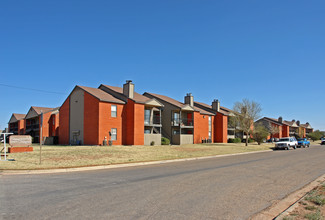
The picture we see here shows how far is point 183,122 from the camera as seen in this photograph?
42.5 metres

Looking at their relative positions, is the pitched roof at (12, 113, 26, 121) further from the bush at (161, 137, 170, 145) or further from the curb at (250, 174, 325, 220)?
the curb at (250, 174, 325, 220)

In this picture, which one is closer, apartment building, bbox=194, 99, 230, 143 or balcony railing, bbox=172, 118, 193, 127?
balcony railing, bbox=172, 118, 193, 127

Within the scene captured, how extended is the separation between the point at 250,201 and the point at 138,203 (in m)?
3.01

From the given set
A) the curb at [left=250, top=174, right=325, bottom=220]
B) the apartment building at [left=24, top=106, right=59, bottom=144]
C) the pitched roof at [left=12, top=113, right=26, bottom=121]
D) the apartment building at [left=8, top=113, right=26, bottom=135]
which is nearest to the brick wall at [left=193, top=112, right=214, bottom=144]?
the apartment building at [left=24, top=106, right=59, bottom=144]

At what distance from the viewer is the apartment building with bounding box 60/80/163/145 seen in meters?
31.6

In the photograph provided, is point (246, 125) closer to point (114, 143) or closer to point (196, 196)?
point (114, 143)

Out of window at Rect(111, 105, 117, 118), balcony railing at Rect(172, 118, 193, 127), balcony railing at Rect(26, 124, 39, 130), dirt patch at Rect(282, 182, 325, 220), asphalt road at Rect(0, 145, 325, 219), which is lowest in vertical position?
asphalt road at Rect(0, 145, 325, 219)

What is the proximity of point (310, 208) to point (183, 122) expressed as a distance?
36423 millimetres

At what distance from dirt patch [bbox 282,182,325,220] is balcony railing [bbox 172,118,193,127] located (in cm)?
3196

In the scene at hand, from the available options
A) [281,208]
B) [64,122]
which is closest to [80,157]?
[281,208]

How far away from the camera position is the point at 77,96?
35.9 m

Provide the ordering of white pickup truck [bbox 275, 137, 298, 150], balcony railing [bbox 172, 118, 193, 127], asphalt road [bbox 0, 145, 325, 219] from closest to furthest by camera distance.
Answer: asphalt road [bbox 0, 145, 325, 219], white pickup truck [bbox 275, 137, 298, 150], balcony railing [bbox 172, 118, 193, 127]

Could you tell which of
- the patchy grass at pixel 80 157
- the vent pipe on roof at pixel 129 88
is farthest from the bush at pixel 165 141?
the patchy grass at pixel 80 157

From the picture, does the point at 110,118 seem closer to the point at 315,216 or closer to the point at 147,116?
the point at 147,116
